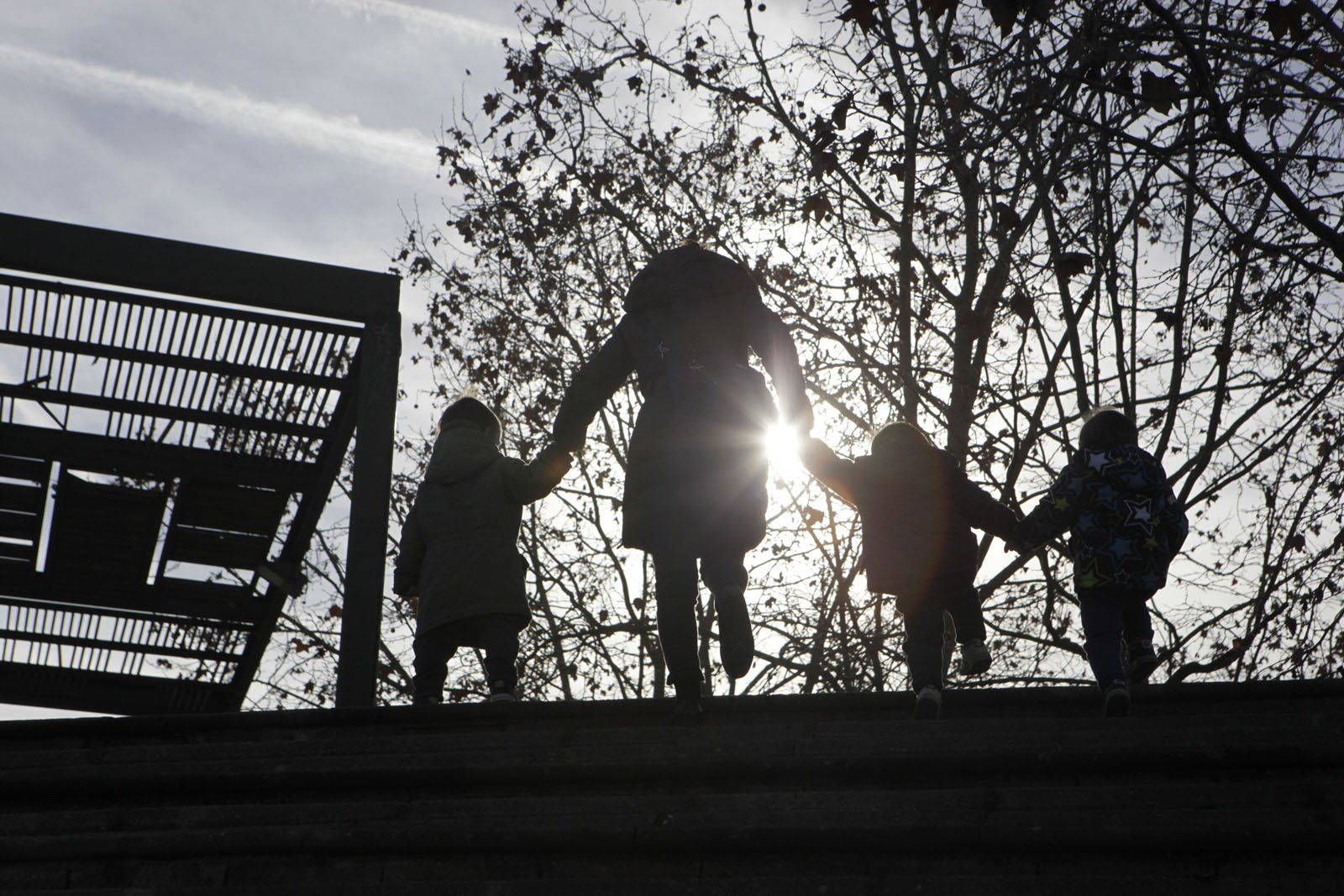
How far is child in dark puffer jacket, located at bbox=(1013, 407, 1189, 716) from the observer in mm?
5992

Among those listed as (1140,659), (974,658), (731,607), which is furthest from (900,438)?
(731,607)

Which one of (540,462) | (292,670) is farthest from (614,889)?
(292,670)

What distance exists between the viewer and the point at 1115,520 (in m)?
6.10

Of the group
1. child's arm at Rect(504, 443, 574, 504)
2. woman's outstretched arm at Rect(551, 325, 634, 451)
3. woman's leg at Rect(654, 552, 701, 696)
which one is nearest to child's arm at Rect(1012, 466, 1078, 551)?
woman's leg at Rect(654, 552, 701, 696)

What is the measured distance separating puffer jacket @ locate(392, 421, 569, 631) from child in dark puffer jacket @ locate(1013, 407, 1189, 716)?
249cm

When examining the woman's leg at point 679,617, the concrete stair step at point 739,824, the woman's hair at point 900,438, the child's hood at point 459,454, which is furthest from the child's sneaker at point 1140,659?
the child's hood at point 459,454

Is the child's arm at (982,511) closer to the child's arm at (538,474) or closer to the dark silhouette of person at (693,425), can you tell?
the dark silhouette of person at (693,425)

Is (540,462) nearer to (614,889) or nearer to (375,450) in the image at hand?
(375,450)

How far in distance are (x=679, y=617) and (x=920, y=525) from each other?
1445 mm

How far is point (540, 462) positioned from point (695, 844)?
3.17 m

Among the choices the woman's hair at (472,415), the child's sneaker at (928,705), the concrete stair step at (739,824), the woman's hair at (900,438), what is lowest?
the concrete stair step at (739,824)

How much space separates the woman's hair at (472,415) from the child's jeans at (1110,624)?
3.37m

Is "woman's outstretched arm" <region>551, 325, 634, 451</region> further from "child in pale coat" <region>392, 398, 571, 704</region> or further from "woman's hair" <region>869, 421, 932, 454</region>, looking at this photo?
"woman's hair" <region>869, 421, 932, 454</region>

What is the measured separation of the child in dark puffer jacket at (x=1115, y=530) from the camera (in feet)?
19.7
